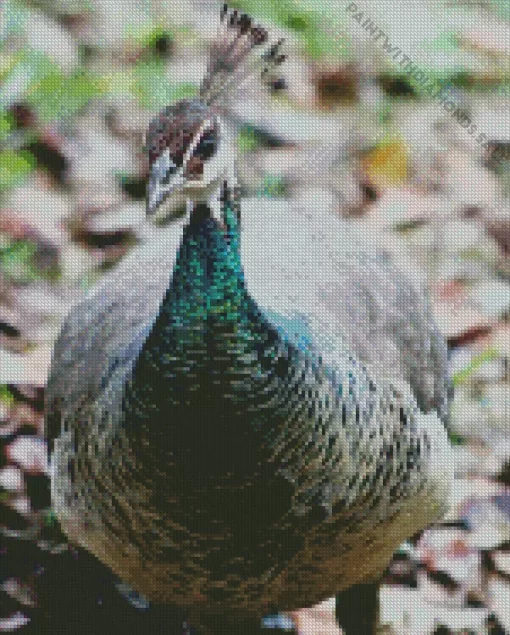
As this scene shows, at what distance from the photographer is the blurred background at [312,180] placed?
3.86 metres

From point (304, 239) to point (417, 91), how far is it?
2599mm

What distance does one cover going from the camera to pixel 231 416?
2.71m

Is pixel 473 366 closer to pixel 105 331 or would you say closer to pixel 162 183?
pixel 105 331

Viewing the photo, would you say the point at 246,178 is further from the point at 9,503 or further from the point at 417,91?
the point at 9,503

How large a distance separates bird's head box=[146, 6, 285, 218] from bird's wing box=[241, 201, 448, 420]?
0.42 m

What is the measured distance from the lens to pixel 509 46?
20.8ft

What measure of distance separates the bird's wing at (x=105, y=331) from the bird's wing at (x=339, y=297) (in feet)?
0.76

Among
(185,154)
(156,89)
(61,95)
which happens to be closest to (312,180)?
(156,89)

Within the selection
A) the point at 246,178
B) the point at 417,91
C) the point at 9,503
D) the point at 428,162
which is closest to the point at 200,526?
the point at 9,503

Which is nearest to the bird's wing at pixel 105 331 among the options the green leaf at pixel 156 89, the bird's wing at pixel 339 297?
the bird's wing at pixel 339 297

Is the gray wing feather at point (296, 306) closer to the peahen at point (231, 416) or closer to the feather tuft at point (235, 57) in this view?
the peahen at point (231, 416)

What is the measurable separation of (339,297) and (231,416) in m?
0.76

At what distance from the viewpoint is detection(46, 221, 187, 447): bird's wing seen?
311cm

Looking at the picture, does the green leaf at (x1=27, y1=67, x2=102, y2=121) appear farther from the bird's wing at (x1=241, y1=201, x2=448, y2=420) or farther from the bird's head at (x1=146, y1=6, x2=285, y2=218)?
the bird's head at (x1=146, y1=6, x2=285, y2=218)
